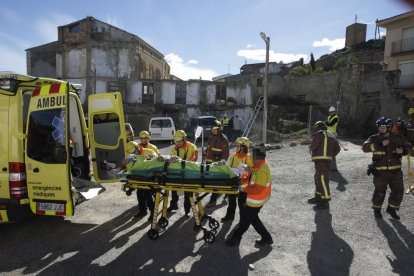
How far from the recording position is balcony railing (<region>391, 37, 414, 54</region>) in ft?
80.9

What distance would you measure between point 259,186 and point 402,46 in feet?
86.1

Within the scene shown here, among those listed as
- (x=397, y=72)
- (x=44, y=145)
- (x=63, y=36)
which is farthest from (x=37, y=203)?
(x=63, y=36)

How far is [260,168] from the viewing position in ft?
15.3

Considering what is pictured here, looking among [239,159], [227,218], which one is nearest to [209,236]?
[227,218]

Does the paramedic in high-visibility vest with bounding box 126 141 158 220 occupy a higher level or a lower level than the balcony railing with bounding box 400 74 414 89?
lower

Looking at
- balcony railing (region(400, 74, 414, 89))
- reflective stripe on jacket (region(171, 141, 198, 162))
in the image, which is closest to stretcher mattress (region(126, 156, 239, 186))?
reflective stripe on jacket (region(171, 141, 198, 162))

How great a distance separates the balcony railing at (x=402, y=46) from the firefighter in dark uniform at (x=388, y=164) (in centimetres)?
2318

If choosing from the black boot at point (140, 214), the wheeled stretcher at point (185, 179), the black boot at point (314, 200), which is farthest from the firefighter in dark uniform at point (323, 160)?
the black boot at point (140, 214)

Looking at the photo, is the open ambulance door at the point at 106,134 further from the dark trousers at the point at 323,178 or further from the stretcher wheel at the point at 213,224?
the dark trousers at the point at 323,178

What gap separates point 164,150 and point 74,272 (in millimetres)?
12010

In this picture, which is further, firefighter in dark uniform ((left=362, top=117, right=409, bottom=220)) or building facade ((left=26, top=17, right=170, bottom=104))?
building facade ((left=26, top=17, right=170, bottom=104))

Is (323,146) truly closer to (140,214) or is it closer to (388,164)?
(388,164)

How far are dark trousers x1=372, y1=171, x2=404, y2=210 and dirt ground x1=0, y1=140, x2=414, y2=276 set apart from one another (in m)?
0.32

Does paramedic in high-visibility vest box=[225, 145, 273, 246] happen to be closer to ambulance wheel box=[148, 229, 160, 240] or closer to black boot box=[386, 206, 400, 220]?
ambulance wheel box=[148, 229, 160, 240]
